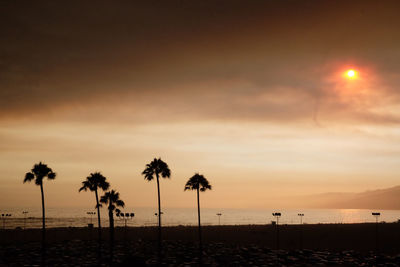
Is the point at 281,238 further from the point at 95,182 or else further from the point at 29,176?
the point at 29,176

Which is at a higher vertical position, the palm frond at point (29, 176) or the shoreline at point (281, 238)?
the palm frond at point (29, 176)

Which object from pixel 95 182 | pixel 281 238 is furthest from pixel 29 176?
pixel 281 238

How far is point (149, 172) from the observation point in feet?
240

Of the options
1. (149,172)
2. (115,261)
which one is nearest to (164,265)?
(115,261)

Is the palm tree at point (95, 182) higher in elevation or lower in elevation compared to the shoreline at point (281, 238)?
higher

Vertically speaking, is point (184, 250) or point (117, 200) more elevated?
point (117, 200)

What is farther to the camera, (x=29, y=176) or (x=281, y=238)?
(x=281, y=238)

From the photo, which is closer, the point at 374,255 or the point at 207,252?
the point at 374,255

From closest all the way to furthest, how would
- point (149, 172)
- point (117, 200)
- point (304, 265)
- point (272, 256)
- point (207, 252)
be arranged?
1. point (304, 265)
2. point (272, 256)
3. point (207, 252)
4. point (149, 172)
5. point (117, 200)

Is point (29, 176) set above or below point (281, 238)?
above

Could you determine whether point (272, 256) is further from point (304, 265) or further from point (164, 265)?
point (164, 265)

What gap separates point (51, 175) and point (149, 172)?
1840 centimetres

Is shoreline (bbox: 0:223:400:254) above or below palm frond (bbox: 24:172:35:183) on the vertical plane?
below

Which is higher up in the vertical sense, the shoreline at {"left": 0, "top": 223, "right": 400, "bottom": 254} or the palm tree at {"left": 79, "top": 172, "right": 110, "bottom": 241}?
the palm tree at {"left": 79, "top": 172, "right": 110, "bottom": 241}
